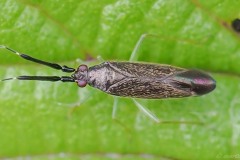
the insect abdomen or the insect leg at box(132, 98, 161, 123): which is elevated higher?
the insect abdomen

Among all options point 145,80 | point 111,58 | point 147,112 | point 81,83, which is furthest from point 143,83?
point 81,83

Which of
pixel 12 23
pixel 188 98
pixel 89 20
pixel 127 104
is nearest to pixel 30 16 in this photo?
pixel 12 23

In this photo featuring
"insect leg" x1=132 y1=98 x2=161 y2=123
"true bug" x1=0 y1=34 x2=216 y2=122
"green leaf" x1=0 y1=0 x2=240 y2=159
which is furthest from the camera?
"insect leg" x1=132 y1=98 x2=161 y2=123

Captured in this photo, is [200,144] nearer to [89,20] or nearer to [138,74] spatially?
[138,74]

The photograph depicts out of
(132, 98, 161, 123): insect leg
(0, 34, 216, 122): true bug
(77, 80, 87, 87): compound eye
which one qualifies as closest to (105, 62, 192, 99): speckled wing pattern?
(0, 34, 216, 122): true bug

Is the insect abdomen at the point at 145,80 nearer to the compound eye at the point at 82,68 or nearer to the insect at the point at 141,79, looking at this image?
the insect at the point at 141,79

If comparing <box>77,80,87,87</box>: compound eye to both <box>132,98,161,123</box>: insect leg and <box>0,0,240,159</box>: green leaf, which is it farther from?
<box>132,98,161,123</box>: insect leg
